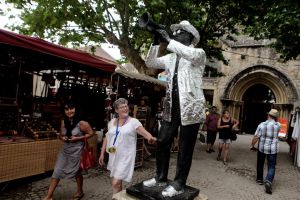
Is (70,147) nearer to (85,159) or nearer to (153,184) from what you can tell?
(85,159)

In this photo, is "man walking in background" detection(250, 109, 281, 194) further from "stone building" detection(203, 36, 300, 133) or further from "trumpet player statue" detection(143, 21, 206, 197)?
"stone building" detection(203, 36, 300, 133)

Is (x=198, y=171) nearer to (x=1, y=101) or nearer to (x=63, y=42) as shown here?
(x=1, y=101)

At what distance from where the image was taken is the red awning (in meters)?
4.64

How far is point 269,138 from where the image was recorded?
20.4ft

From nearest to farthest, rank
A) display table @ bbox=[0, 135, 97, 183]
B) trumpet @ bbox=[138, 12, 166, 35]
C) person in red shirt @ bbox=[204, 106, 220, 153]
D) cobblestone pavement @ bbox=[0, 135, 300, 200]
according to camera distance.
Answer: trumpet @ bbox=[138, 12, 166, 35], display table @ bbox=[0, 135, 97, 183], cobblestone pavement @ bbox=[0, 135, 300, 200], person in red shirt @ bbox=[204, 106, 220, 153]

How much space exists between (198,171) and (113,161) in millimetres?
4080

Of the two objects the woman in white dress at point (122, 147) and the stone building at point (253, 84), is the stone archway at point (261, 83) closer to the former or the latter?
the stone building at point (253, 84)

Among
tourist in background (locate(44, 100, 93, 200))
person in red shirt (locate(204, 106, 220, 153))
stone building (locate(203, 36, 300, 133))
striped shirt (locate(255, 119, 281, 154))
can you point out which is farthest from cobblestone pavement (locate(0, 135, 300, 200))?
stone building (locate(203, 36, 300, 133))

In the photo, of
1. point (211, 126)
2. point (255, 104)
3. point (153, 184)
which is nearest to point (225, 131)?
point (211, 126)

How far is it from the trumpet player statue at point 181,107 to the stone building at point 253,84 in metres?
16.1

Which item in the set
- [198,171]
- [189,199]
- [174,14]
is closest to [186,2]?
[174,14]

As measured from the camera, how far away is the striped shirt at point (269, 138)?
618 centimetres

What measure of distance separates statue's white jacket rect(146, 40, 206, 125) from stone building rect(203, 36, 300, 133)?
16.1 meters

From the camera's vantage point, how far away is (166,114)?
10.3 ft
